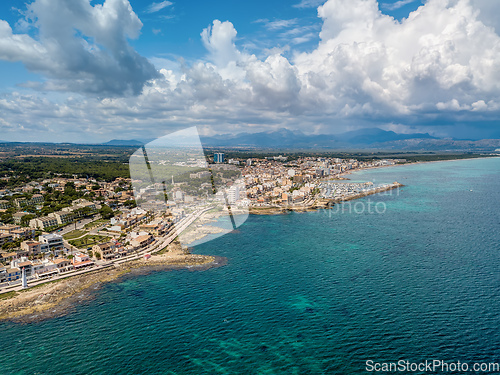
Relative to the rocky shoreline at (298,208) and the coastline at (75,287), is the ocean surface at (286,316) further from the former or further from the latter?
the rocky shoreline at (298,208)

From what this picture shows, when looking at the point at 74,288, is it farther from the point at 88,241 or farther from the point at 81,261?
the point at 88,241

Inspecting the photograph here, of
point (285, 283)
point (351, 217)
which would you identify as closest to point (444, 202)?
point (351, 217)

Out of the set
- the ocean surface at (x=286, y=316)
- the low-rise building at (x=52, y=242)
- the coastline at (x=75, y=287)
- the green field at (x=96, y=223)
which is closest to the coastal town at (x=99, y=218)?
the low-rise building at (x=52, y=242)

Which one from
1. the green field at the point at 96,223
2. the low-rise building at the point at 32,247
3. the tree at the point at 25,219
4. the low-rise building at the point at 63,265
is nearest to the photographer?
the low-rise building at the point at 63,265

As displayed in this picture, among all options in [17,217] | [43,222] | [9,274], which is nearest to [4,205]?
[17,217]

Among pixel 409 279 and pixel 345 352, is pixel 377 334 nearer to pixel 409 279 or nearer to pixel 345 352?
pixel 345 352

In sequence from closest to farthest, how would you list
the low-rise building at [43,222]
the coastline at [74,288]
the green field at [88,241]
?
the coastline at [74,288]
the green field at [88,241]
the low-rise building at [43,222]

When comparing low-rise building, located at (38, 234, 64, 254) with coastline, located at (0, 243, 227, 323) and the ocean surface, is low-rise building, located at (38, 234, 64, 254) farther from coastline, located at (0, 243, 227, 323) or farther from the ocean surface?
the ocean surface
